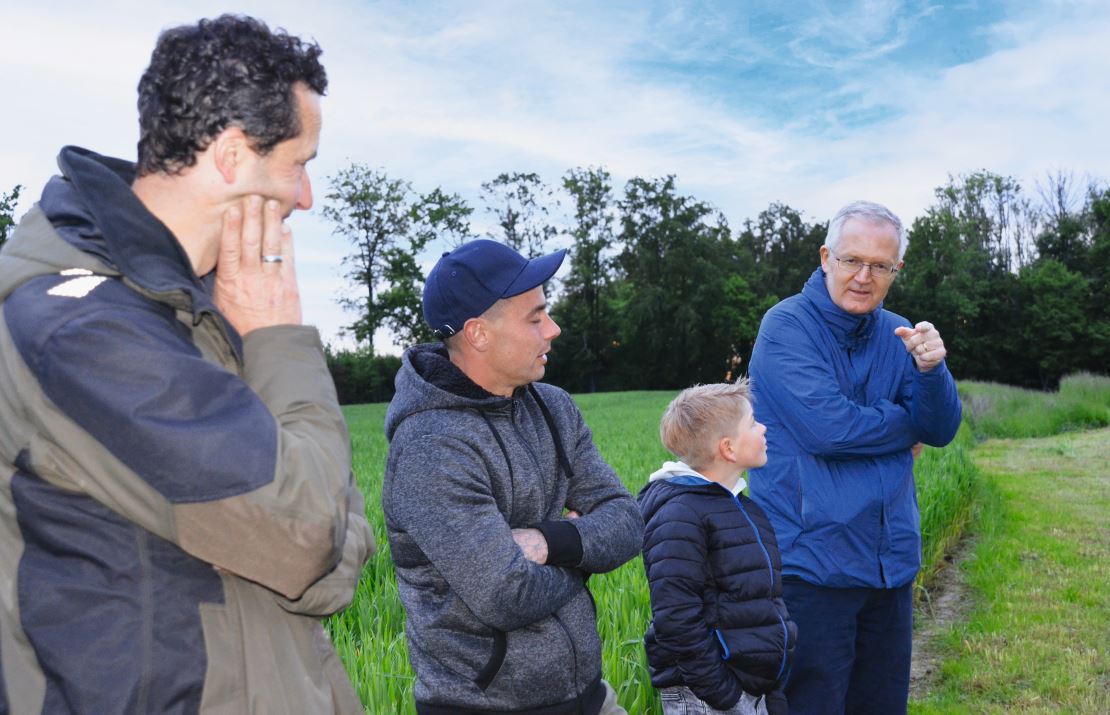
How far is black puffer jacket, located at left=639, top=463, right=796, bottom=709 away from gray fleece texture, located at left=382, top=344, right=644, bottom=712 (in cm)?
52

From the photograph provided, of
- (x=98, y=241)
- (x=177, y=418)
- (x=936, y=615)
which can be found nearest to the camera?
(x=177, y=418)

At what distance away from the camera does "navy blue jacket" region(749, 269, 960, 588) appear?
11.2 ft

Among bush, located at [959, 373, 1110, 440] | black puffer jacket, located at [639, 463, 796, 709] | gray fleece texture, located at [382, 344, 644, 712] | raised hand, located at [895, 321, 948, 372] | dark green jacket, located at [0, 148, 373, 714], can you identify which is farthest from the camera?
bush, located at [959, 373, 1110, 440]

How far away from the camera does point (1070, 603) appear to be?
713 cm

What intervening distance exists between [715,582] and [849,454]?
73cm

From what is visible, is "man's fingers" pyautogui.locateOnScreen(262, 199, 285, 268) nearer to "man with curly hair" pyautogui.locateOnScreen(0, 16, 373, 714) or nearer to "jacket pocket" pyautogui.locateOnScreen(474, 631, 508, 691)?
"man with curly hair" pyautogui.locateOnScreen(0, 16, 373, 714)

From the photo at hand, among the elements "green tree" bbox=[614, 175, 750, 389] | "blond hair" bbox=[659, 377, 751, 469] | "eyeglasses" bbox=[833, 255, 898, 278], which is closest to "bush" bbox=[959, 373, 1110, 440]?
"eyeglasses" bbox=[833, 255, 898, 278]

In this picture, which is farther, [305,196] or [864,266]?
[864,266]

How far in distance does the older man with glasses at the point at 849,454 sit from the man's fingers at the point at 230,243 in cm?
233

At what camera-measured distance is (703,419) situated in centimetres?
340

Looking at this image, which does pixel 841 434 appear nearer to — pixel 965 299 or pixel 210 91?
pixel 210 91

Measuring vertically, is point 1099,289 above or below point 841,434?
above

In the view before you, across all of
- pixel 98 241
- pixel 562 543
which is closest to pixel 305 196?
pixel 98 241

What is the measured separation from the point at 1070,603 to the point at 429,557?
21.0ft
